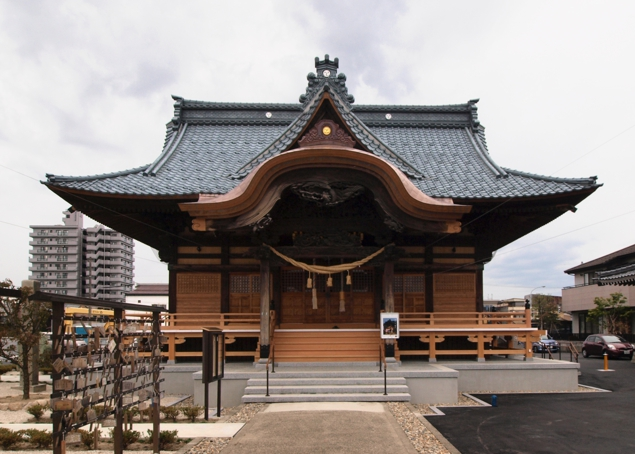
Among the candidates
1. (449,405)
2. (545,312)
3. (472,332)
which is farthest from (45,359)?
(545,312)

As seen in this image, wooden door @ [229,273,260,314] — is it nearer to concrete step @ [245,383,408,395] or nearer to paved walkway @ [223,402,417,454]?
concrete step @ [245,383,408,395]

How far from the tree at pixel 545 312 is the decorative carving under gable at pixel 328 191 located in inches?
2264

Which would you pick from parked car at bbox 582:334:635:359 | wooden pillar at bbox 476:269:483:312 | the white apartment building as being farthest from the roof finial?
the white apartment building

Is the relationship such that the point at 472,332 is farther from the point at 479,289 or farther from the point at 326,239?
the point at 326,239

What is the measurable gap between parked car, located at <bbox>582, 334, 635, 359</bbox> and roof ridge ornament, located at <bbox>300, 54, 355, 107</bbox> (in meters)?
21.4

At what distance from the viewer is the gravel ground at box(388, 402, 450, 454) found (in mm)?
8219

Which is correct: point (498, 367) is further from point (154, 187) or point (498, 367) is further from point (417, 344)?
point (154, 187)

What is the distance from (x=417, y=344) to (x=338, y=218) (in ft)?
15.9

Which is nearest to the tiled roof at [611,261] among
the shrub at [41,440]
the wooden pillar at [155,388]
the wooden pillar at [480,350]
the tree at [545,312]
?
the tree at [545,312]

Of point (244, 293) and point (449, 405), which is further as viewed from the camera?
point (244, 293)

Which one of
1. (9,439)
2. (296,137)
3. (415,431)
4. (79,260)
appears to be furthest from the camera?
(79,260)

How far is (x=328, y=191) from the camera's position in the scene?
542 inches

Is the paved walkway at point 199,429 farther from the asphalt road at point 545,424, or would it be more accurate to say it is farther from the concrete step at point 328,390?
the asphalt road at point 545,424

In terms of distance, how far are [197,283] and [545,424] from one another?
1058 centimetres
